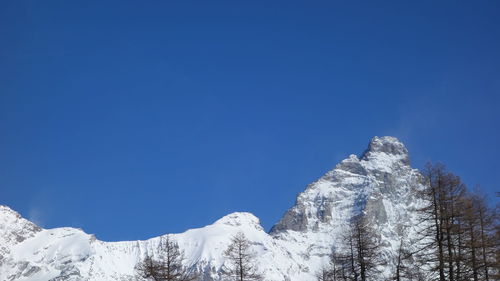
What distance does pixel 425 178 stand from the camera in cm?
4281

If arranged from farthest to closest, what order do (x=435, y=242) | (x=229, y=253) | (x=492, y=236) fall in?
(x=229, y=253) < (x=492, y=236) < (x=435, y=242)

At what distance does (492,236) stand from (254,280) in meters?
22.3

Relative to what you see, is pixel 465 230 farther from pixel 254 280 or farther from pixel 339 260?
pixel 254 280

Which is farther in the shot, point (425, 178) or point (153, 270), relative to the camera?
point (153, 270)

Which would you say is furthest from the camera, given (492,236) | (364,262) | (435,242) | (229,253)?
(229,253)

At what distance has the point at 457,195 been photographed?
41.3m

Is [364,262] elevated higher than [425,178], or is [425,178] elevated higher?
[425,178]

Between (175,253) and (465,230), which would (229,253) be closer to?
(175,253)

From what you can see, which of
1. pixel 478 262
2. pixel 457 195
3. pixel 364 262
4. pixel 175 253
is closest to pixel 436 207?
pixel 457 195

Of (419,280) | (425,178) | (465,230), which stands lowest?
(419,280)

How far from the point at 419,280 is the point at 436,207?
15.5 ft

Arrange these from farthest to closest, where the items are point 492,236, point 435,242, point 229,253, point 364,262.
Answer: point 229,253 → point 364,262 → point 492,236 → point 435,242

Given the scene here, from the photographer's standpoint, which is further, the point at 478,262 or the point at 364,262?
the point at 364,262

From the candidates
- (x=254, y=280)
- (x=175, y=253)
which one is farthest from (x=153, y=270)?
(x=254, y=280)
